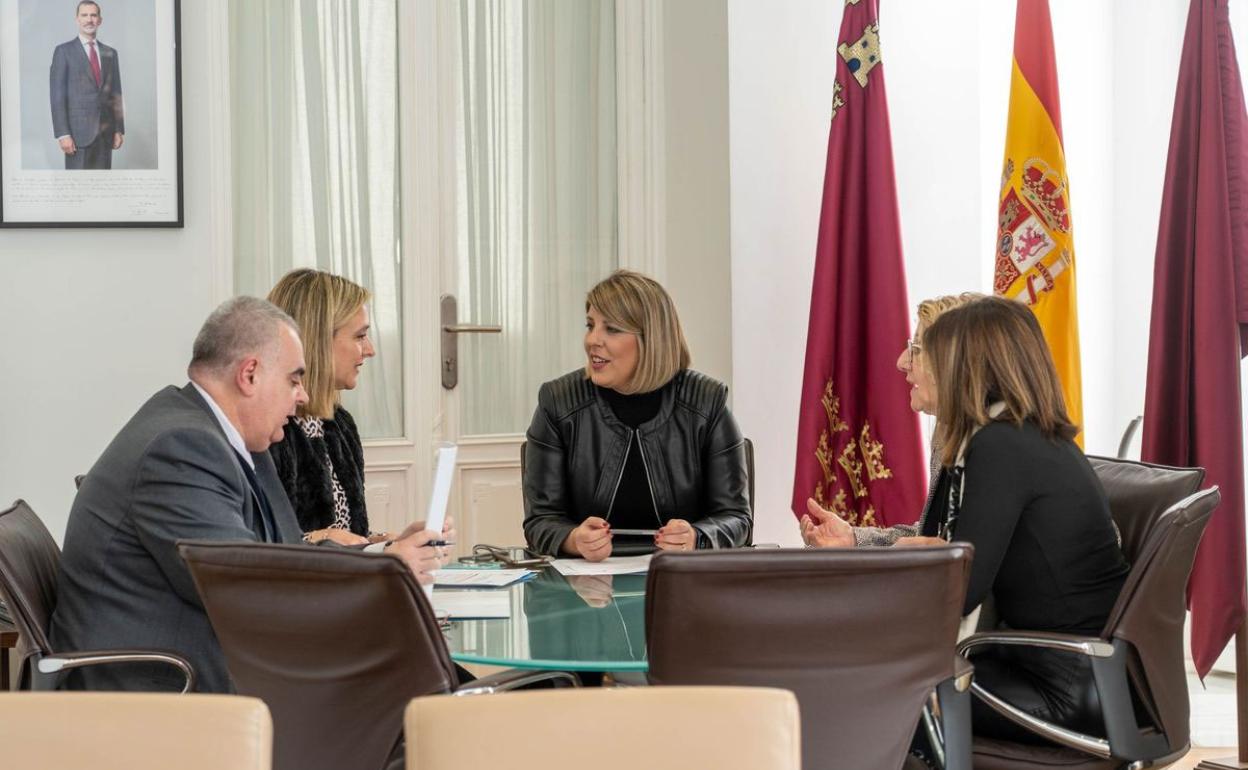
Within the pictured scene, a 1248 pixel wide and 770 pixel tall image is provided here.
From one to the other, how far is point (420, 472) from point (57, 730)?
379cm

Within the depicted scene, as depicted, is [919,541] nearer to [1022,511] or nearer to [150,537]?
[1022,511]

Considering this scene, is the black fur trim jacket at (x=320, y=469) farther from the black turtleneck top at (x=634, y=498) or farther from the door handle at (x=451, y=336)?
the door handle at (x=451, y=336)

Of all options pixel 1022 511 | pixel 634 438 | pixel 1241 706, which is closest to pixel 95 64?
pixel 634 438

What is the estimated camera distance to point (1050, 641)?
2.45m

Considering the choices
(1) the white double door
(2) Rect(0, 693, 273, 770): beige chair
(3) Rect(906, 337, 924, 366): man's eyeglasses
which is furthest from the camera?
(1) the white double door

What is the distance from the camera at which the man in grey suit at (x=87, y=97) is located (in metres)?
4.54

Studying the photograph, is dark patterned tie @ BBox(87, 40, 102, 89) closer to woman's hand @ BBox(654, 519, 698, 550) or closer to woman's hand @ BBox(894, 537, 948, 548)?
woman's hand @ BBox(654, 519, 698, 550)

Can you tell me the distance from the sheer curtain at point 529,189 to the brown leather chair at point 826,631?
135 inches

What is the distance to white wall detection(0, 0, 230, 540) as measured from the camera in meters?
4.54

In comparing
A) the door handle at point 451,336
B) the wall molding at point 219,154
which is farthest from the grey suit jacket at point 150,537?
the door handle at point 451,336

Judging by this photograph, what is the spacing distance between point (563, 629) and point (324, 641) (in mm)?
454

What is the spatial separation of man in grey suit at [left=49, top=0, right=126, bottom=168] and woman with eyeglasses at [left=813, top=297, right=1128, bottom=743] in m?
3.10

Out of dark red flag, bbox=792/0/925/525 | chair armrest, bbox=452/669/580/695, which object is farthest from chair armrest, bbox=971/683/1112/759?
dark red flag, bbox=792/0/925/525

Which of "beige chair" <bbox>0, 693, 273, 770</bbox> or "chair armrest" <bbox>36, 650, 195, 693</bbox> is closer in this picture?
"beige chair" <bbox>0, 693, 273, 770</bbox>
